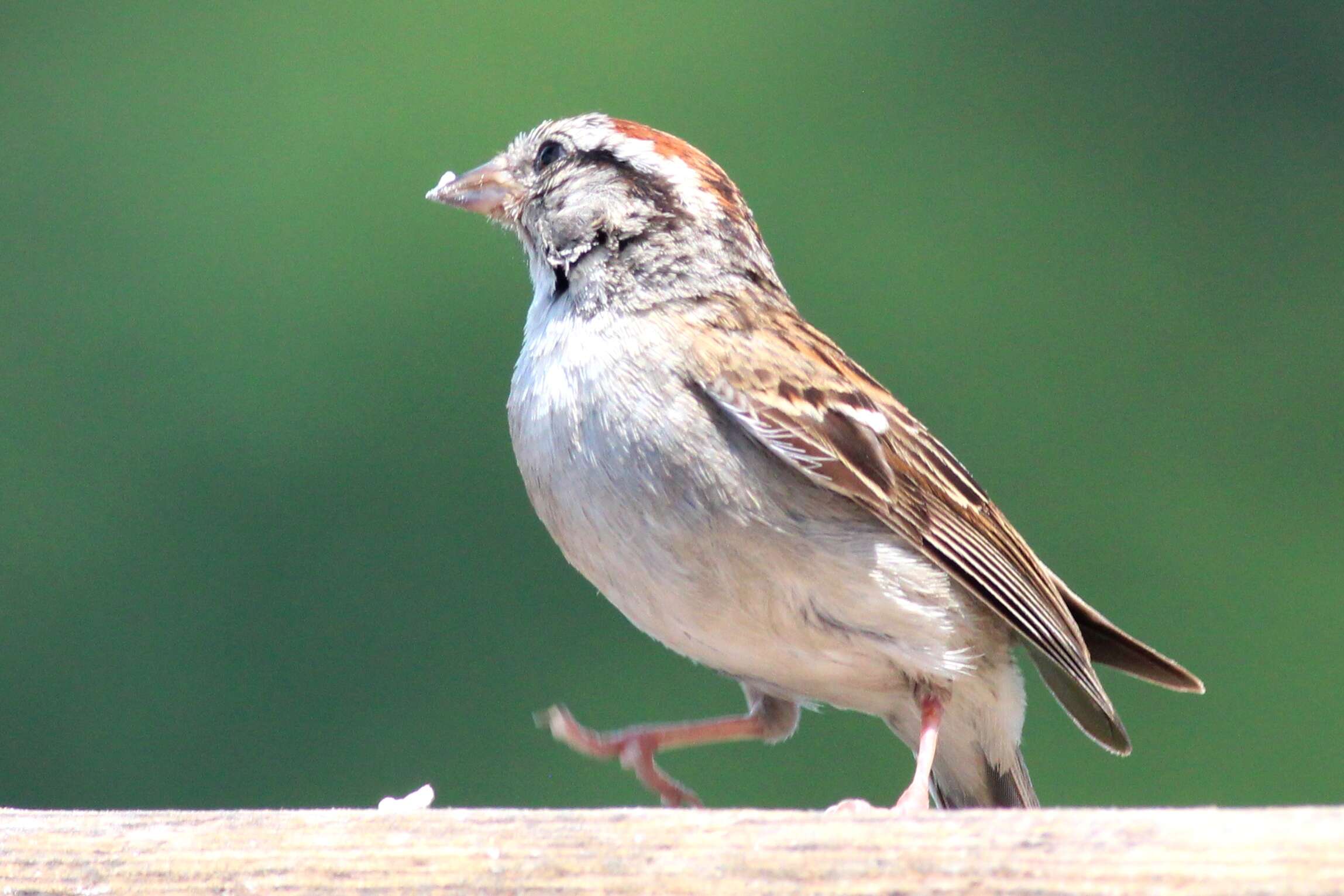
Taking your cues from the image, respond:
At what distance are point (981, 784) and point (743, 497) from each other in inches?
24.5

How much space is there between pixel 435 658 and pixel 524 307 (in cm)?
75

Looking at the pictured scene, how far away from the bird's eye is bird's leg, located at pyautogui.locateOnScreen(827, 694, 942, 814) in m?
0.85

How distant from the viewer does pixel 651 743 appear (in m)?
2.20

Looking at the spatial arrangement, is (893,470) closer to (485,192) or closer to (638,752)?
(638,752)

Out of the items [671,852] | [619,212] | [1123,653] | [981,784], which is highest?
[619,212]

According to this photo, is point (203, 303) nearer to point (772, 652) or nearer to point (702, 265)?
point (702, 265)

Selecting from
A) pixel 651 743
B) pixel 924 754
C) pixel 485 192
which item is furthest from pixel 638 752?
pixel 485 192

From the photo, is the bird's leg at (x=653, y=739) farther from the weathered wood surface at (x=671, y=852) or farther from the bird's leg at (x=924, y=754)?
the weathered wood surface at (x=671, y=852)

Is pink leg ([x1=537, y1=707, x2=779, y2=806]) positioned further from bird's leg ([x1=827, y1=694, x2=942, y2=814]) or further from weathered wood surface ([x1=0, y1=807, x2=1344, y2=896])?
weathered wood surface ([x1=0, y1=807, x2=1344, y2=896])

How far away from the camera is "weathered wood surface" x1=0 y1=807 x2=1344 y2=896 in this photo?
127 centimetres

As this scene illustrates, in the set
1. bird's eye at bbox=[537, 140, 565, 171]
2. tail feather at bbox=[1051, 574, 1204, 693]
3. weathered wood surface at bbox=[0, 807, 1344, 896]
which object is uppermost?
bird's eye at bbox=[537, 140, 565, 171]

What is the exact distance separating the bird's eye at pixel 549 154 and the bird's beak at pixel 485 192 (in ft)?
0.14

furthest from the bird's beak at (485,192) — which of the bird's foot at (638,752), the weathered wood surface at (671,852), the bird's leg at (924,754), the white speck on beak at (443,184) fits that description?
the weathered wood surface at (671,852)

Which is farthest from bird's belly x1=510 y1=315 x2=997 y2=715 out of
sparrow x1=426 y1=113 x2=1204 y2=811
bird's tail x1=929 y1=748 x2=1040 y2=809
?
bird's tail x1=929 y1=748 x2=1040 y2=809
